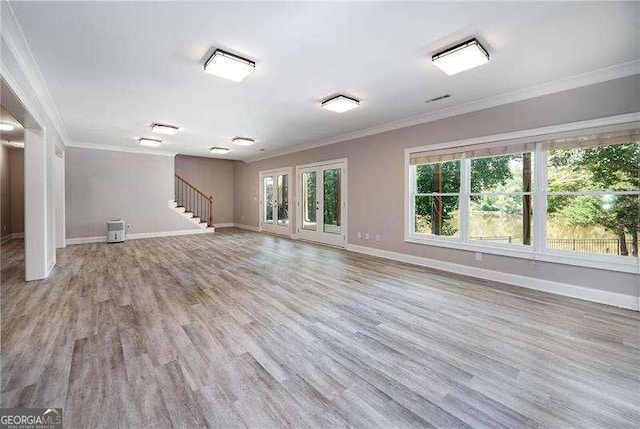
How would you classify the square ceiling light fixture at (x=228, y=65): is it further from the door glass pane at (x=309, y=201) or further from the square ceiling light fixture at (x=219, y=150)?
the square ceiling light fixture at (x=219, y=150)

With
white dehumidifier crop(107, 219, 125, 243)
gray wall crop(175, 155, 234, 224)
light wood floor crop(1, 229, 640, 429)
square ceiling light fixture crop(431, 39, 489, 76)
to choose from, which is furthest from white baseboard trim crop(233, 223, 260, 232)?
square ceiling light fixture crop(431, 39, 489, 76)

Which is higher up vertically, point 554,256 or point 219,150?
point 219,150

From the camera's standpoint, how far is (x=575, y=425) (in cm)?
156

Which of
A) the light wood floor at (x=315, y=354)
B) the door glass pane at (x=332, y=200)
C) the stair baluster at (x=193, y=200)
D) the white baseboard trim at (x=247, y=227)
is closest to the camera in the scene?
the light wood floor at (x=315, y=354)

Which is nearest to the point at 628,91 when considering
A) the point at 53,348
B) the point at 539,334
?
the point at 539,334

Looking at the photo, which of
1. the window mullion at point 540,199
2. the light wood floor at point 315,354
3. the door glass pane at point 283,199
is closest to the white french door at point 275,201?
the door glass pane at point 283,199

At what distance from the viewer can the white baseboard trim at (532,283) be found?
3.25 meters

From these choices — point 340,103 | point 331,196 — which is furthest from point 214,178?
point 340,103

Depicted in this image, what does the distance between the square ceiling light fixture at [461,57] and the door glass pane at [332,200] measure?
4.18 m

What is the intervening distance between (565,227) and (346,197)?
13.3 feet

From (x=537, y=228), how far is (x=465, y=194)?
1.13 m

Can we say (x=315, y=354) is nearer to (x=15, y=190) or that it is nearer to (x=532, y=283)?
(x=532, y=283)

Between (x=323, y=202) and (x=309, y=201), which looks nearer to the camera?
(x=323, y=202)

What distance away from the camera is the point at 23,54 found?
281 centimetres
